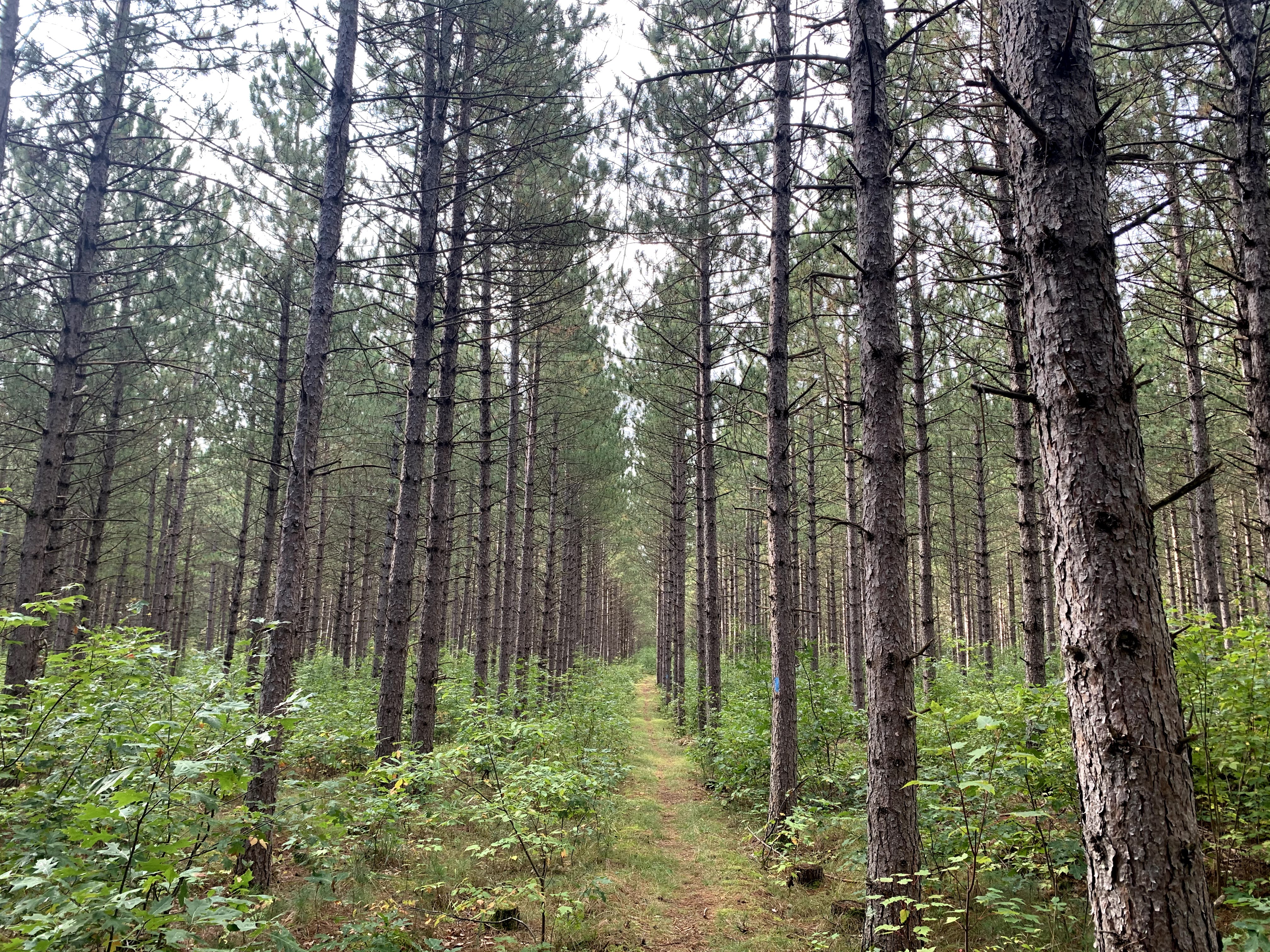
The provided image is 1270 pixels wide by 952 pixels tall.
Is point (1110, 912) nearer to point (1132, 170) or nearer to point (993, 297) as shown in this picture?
point (1132, 170)

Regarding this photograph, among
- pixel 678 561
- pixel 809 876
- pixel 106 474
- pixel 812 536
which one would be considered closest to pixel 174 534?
pixel 106 474

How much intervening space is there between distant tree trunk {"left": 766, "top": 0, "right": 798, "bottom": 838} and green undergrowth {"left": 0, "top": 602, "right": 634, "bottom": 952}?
2.14 m

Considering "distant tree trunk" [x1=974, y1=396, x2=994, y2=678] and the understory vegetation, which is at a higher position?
"distant tree trunk" [x1=974, y1=396, x2=994, y2=678]

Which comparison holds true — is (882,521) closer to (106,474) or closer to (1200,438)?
(1200,438)

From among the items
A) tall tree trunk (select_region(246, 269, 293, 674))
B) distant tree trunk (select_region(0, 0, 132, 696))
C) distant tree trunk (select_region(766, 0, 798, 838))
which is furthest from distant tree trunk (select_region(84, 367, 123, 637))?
distant tree trunk (select_region(766, 0, 798, 838))

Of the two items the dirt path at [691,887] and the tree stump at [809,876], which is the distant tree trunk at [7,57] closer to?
the dirt path at [691,887]

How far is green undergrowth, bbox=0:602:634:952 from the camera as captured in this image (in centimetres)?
277

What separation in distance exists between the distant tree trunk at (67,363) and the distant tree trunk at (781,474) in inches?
333

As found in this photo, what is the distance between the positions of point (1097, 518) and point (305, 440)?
5.70 metres

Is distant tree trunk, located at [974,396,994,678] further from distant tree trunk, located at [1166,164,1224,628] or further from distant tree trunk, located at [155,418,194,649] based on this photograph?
distant tree trunk, located at [155,418,194,649]

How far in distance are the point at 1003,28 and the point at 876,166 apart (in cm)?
168

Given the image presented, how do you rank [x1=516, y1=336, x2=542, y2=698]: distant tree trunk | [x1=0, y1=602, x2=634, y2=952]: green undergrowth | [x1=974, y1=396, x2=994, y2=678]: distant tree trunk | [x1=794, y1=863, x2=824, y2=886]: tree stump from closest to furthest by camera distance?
1. [x1=0, y1=602, x2=634, y2=952]: green undergrowth
2. [x1=794, y1=863, x2=824, y2=886]: tree stump
3. [x1=516, y1=336, x2=542, y2=698]: distant tree trunk
4. [x1=974, y1=396, x2=994, y2=678]: distant tree trunk

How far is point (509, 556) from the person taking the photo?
1291 centimetres

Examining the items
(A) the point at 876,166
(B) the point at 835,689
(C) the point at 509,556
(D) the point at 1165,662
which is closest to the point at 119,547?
(C) the point at 509,556
